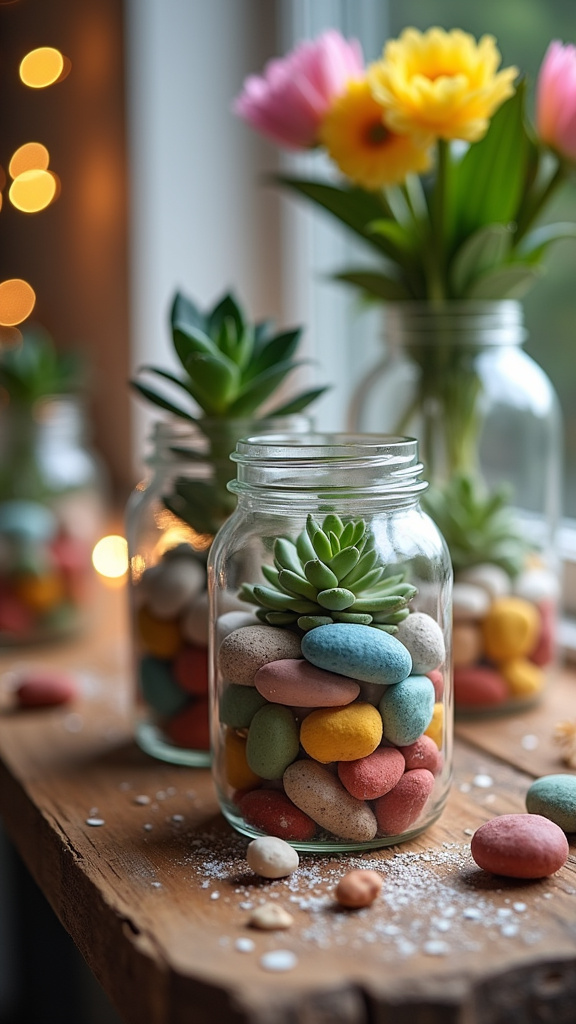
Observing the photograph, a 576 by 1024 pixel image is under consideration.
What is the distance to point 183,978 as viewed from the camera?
48cm

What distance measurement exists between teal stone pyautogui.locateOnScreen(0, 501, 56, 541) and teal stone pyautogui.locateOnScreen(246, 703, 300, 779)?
63 centimetres

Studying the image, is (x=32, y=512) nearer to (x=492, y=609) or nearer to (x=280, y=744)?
(x=492, y=609)

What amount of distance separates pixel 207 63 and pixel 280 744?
1.06m

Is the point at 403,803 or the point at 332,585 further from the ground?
the point at 332,585

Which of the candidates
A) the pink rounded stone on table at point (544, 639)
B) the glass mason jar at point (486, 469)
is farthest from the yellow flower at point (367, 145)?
the pink rounded stone on table at point (544, 639)

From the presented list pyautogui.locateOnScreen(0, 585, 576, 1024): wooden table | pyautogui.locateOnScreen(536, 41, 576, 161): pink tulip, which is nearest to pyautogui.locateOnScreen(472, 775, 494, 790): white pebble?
pyautogui.locateOnScreen(0, 585, 576, 1024): wooden table

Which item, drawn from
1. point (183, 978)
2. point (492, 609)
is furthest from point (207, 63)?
point (183, 978)

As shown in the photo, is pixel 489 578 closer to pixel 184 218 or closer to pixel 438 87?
pixel 438 87

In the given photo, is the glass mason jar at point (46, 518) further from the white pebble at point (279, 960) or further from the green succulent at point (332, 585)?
the white pebble at point (279, 960)

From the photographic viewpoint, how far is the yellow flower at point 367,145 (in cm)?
82

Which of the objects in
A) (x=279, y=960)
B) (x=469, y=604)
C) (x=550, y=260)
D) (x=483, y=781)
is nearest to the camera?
(x=279, y=960)

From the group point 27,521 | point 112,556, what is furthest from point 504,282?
point 112,556

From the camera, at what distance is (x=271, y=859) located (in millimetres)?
576

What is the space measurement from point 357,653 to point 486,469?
383 mm
